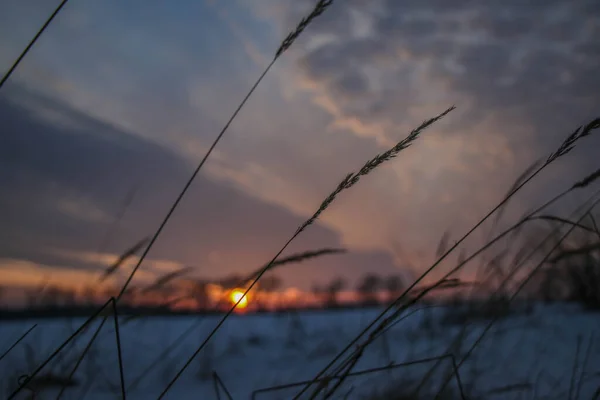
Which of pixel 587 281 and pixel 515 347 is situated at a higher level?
pixel 587 281

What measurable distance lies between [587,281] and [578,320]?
808mm

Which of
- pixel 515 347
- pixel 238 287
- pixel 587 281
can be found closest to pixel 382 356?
pixel 515 347

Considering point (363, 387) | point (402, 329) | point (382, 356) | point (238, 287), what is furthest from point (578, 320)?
point (238, 287)

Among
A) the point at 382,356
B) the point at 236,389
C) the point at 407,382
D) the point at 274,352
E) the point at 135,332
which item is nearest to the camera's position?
the point at 407,382

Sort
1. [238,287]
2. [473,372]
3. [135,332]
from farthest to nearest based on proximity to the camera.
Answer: [135,332] → [473,372] → [238,287]

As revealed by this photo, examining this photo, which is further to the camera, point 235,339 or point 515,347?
point 235,339

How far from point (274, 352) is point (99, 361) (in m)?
1.21

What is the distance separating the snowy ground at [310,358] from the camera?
2.07 meters

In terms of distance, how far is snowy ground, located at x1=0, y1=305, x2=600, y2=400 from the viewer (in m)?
2.07

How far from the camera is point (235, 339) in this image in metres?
4.17

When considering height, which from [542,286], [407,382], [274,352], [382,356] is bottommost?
[407,382]

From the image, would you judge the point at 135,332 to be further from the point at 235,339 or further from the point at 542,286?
the point at 542,286

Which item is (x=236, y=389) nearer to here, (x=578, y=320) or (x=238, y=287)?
(x=238, y=287)

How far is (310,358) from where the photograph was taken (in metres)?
3.33
